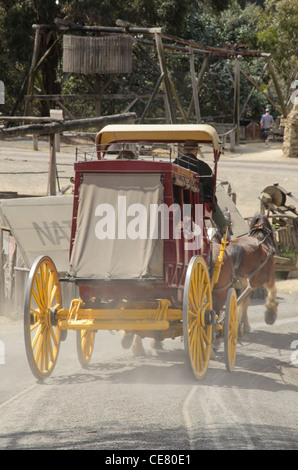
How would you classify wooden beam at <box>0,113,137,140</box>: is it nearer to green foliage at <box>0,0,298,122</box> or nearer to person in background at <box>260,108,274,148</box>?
green foliage at <box>0,0,298,122</box>

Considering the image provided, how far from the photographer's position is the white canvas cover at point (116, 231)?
27.0ft

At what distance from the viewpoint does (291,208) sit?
1903cm

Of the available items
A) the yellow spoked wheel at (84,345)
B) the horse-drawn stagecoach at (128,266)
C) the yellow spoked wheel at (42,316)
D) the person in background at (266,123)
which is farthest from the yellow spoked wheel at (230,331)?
the person in background at (266,123)

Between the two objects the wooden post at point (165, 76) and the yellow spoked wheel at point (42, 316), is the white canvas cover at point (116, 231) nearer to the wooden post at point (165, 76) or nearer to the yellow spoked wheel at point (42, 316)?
the yellow spoked wheel at point (42, 316)

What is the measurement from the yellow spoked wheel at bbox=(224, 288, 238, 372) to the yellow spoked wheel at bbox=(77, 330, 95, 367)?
1.80 m

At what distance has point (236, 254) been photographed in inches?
461

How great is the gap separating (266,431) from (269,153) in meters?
26.2

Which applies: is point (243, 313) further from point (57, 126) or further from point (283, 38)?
point (283, 38)

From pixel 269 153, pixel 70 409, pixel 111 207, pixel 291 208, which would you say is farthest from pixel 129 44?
pixel 70 409

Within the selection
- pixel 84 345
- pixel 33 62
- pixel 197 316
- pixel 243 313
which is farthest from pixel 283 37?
pixel 197 316

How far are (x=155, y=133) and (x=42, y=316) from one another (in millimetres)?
3408

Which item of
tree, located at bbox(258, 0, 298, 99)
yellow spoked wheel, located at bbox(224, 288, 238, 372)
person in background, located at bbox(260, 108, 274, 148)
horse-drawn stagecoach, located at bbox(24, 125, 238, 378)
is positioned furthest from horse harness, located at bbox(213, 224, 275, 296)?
tree, located at bbox(258, 0, 298, 99)
